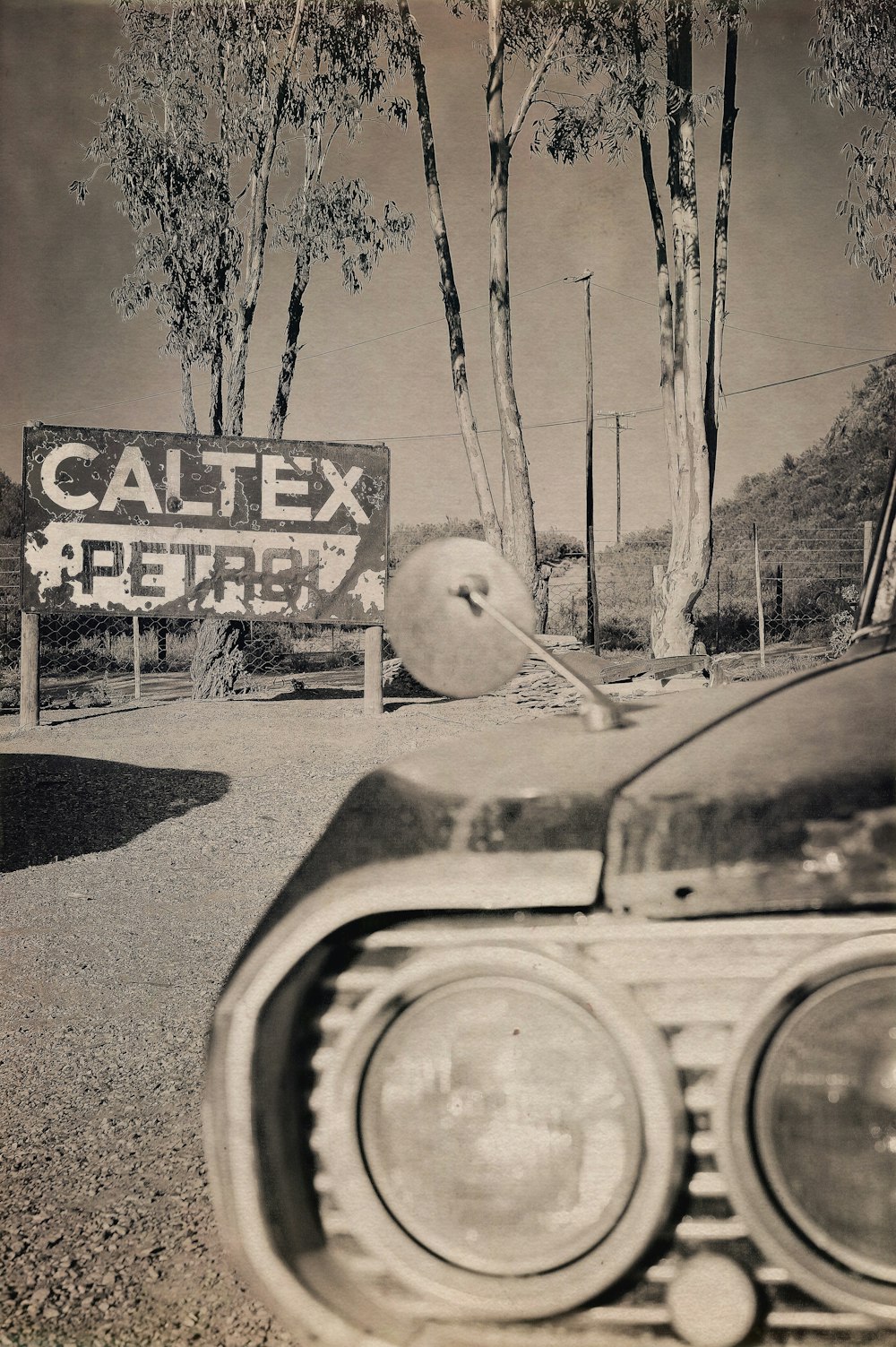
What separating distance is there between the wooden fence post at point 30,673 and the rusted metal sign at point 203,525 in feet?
0.93

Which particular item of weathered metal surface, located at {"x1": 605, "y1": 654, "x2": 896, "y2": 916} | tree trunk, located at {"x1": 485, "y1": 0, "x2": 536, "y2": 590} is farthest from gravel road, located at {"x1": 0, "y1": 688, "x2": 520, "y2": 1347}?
weathered metal surface, located at {"x1": 605, "y1": 654, "x2": 896, "y2": 916}

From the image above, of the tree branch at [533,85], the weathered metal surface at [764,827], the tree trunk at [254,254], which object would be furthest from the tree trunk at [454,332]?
the weathered metal surface at [764,827]

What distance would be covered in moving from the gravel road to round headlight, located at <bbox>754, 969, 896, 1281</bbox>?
2.65 ft

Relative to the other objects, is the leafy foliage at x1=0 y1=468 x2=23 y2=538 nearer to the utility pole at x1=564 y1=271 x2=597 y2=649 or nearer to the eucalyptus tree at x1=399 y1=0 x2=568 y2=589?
the eucalyptus tree at x1=399 y1=0 x2=568 y2=589

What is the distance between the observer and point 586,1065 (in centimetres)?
101

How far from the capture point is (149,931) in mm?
2801

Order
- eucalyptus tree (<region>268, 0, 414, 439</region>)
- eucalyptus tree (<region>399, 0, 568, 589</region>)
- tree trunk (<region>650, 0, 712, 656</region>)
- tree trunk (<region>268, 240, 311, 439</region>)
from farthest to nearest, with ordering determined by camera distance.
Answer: tree trunk (<region>268, 240, 311, 439</region>) → eucalyptus tree (<region>268, 0, 414, 439</region>) → tree trunk (<region>650, 0, 712, 656</region>) → eucalyptus tree (<region>399, 0, 568, 589</region>)

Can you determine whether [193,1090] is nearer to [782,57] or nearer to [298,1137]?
[298,1137]

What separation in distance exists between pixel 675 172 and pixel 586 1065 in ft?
6.10

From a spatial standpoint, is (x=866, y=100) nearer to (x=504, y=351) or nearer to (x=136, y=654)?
(x=504, y=351)

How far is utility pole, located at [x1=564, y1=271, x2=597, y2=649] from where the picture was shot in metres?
2.20

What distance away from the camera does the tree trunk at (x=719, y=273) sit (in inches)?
83.5

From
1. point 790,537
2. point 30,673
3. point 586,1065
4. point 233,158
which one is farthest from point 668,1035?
point 30,673

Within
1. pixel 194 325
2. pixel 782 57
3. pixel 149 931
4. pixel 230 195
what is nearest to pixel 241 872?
pixel 149 931
